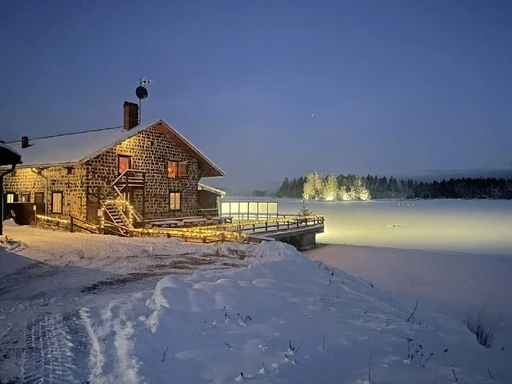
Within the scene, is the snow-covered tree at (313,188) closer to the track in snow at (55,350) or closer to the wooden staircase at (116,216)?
the wooden staircase at (116,216)

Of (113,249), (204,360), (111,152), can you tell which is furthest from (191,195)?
(204,360)

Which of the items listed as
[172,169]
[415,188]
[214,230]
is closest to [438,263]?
[214,230]

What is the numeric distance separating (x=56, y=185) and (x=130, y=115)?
646 centimetres

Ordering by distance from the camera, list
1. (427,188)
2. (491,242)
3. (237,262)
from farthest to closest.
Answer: (427,188) < (491,242) < (237,262)

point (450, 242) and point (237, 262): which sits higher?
point (237, 262)

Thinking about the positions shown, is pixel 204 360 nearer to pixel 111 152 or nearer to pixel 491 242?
pixel 111 152

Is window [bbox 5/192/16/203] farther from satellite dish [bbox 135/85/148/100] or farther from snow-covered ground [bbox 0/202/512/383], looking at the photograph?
snow-covered ground [bbox 0/202/512/383]

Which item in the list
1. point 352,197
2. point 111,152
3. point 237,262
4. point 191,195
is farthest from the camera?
point 352,197

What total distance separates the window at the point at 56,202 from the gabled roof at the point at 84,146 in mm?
1921

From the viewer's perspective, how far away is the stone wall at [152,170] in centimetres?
2331

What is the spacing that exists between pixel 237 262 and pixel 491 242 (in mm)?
28053

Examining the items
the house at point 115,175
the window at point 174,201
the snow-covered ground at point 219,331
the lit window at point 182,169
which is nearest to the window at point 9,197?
the house at point 115,175

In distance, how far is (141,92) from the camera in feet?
94.6

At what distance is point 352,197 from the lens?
156 m
